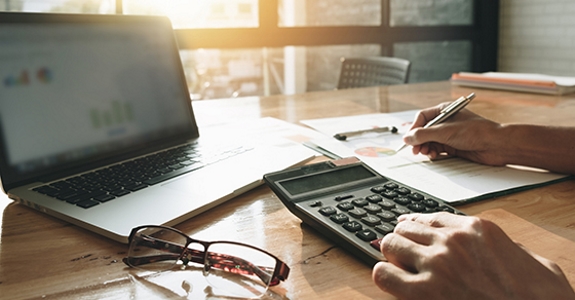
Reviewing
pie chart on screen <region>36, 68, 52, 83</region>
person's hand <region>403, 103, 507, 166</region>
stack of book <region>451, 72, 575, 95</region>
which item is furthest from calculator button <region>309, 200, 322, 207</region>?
stack of book <region>451, 72, 575, 95</region>

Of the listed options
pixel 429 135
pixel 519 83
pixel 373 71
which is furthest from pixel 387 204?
pixel 373 71

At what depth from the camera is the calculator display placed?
0.67 metres

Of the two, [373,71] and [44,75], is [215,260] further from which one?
[373,71]

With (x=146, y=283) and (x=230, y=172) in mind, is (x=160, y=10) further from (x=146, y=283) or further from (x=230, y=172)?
(x=146, y=283)

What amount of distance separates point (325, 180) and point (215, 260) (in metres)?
0.22

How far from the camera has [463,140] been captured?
91 centimetres

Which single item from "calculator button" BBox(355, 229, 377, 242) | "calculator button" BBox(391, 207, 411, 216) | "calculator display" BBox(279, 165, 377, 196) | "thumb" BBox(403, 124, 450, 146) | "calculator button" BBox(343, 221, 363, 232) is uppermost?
"thumb" BBox(403, 124, 450, 146)

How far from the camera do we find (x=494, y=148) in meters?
0.89

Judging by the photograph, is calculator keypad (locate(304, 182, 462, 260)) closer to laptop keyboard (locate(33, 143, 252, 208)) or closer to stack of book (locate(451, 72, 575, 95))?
laptop keyboard (locate(33, 143, 252, 208))

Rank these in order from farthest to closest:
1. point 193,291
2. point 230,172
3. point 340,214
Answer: point 230,172
point 340,214
point 193,291

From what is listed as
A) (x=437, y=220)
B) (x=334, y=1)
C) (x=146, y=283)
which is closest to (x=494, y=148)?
(x=437, y=220)

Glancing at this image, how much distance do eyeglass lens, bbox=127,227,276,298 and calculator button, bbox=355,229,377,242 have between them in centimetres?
10

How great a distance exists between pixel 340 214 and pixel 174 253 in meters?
0.20

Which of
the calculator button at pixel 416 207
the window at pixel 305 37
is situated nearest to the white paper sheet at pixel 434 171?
the calculator button at pixel 416 207
